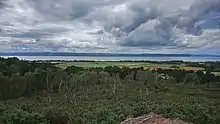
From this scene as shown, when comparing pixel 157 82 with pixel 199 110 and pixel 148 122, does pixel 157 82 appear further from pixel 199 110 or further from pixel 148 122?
pixel 148 122

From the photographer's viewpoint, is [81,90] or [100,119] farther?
[81,90]

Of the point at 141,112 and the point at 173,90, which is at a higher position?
the point at 141,112

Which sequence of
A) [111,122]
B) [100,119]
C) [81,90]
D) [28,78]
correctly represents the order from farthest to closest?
[81,90] < [28,78] < [100,119] < [111,122]

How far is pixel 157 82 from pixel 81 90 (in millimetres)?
25165

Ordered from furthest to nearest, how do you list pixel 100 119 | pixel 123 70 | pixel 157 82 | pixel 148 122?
pixel 123 70 < pixel 157 82 < pixel 100 119 < pixel 148 122

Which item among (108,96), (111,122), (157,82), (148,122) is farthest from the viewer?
(157,82)

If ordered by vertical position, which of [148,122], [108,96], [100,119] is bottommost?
[108,96]

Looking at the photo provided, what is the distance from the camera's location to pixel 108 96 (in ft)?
244

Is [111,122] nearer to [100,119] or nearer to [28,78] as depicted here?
[100,119]

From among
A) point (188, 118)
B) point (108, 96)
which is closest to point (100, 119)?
point (188, 118)

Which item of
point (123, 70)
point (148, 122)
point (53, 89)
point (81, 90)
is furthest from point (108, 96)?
point (148, 122)

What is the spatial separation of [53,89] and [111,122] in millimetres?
69123

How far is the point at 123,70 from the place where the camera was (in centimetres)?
11600

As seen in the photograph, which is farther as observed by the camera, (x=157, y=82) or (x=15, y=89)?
(x=157, y=82)
